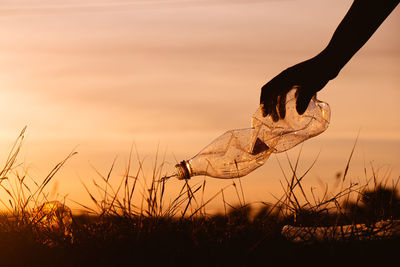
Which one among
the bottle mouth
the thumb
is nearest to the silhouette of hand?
the thumb

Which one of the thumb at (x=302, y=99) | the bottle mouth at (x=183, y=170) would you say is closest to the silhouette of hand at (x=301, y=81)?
the thumb at (x=302, y=99)

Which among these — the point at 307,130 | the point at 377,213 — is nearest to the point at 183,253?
the point at 377,213

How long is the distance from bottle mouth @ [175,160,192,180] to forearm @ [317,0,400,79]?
1.16 metres

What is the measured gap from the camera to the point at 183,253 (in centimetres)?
275

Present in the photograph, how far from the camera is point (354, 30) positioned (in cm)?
297

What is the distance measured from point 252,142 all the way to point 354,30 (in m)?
1.52

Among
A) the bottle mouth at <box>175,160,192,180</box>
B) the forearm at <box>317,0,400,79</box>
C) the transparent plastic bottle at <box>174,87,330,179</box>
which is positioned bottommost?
the bottle mouth at <box>175,160,192,180</box>

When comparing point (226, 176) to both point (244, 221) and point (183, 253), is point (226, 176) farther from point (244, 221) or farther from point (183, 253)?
point (183, 253)

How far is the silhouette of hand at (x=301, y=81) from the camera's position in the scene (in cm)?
302

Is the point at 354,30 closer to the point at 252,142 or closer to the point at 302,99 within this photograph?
the point at 302,99

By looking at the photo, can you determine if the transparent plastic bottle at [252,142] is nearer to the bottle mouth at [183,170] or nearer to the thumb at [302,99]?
the bottle mouth at [183,170]

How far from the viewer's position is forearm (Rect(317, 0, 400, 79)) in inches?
115

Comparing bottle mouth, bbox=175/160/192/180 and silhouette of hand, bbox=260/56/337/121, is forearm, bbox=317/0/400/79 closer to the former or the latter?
silhouette of hand, bbox=260/56/337/121

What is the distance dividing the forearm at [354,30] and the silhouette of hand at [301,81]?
4 cm
